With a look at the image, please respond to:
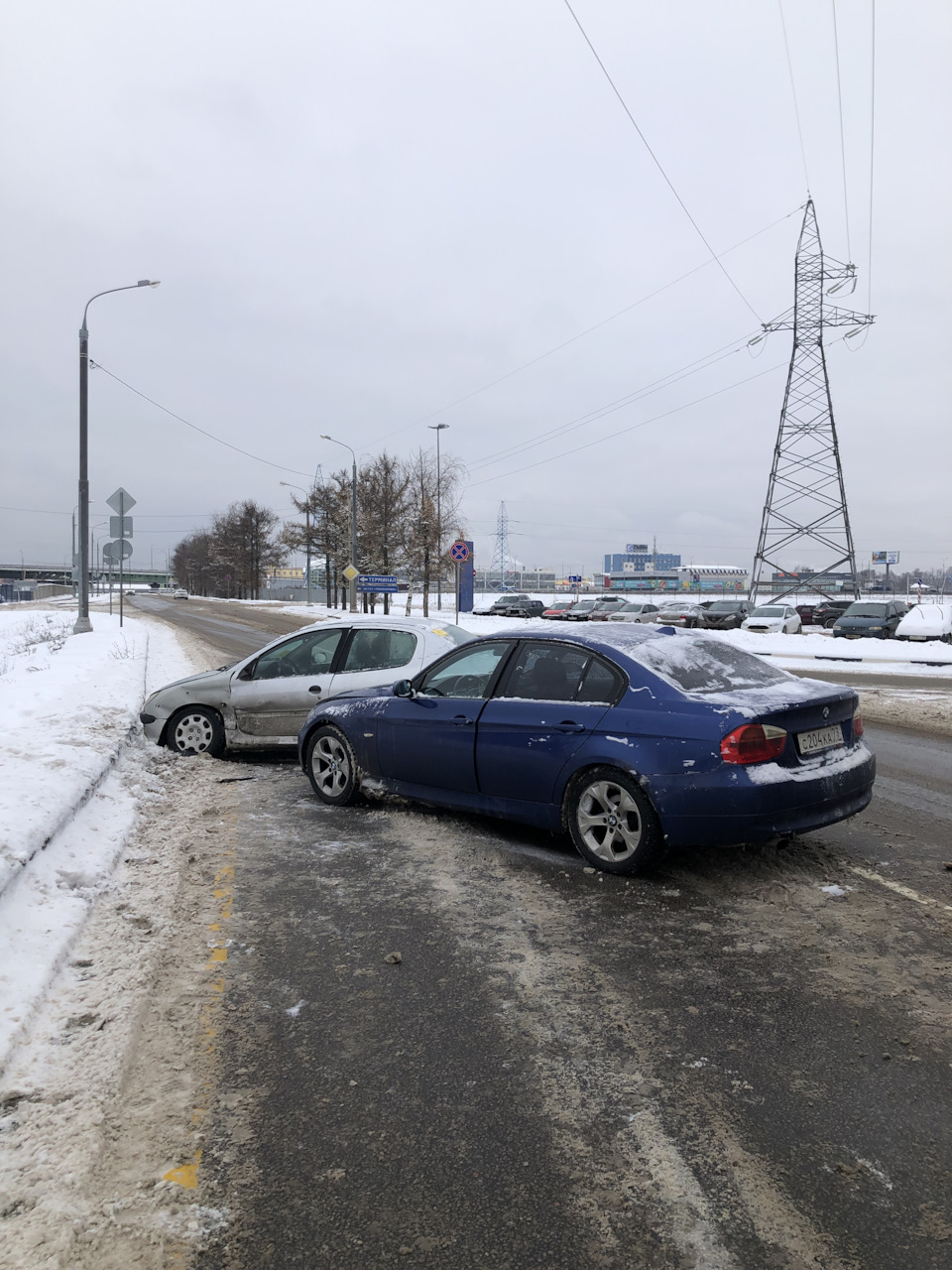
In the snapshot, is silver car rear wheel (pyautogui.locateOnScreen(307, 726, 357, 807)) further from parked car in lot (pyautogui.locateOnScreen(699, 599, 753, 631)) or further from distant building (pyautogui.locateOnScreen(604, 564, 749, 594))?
distant building (pyautogui.locateOnScreen(604, 564, 749, 594))

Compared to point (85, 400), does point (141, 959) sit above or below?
below

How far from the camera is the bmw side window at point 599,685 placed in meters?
5.14

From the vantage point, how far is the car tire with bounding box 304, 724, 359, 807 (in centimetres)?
672

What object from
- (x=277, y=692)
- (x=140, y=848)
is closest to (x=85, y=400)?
(x=277, y=692)

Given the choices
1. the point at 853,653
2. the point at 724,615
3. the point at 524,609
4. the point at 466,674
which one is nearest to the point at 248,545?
the point at 524,609

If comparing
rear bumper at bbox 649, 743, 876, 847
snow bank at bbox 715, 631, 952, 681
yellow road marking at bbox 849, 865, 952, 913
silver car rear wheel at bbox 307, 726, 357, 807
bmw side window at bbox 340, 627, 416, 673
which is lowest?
snow bank at bbox 715, 631, 952, 681

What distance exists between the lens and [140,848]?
18.8 ft

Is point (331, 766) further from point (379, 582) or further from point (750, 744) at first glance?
point (379, 582)

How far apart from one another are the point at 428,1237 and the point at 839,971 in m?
2.32

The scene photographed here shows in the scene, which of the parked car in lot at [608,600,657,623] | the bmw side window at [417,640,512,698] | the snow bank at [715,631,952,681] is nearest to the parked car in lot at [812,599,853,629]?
the parked car in lot at [608,600,657,623]

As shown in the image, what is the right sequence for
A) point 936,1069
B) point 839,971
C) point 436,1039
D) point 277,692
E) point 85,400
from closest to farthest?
point 936,1069, point 436,1039, point 839,971, point 277,692, point 85,400

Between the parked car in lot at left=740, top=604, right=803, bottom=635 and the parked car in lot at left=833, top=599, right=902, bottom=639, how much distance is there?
2.85 meters

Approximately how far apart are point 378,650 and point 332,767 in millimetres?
1681

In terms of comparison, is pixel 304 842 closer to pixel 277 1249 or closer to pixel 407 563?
pixel 277 1249
